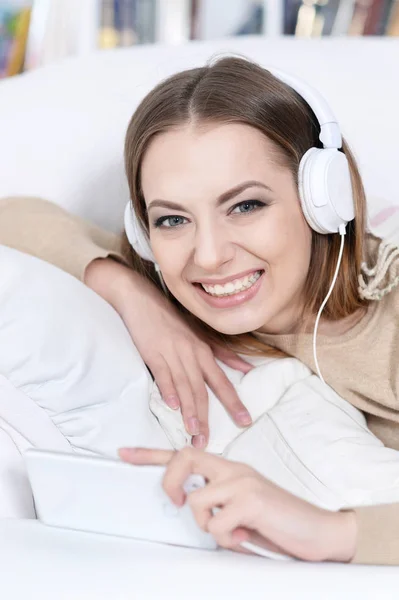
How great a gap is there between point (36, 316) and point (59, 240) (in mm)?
349

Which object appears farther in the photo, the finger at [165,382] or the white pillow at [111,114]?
the white pillow at [111,114]

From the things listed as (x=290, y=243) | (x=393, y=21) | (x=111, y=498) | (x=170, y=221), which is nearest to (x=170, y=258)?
(x=170, y=221)

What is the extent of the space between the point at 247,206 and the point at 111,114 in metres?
0.50

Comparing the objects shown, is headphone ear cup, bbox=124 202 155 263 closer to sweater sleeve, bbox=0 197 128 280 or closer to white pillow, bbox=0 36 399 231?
sweater sleeve, bbox=0 197 128 280

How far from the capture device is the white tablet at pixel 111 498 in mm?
702

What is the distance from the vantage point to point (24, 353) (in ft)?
2.75

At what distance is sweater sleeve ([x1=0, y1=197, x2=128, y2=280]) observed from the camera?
116 cm

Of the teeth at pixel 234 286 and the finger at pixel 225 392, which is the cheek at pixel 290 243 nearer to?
the teeth at pixel 234 286

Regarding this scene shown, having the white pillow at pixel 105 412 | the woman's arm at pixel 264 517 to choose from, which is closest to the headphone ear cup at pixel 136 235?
the white pillow at pixel 105 412

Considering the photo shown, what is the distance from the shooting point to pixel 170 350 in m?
1.07

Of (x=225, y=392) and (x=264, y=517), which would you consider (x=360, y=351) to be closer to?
(x=225, y=392)

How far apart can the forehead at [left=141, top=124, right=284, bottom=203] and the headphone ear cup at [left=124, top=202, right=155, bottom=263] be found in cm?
9

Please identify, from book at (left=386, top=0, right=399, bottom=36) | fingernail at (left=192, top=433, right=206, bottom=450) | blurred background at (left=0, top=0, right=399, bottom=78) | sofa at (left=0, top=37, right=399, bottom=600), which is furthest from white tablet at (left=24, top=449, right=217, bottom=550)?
book at (left=386, top=0, right=399, bottom=36)

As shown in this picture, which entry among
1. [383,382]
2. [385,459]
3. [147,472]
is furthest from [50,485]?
[383,382]
